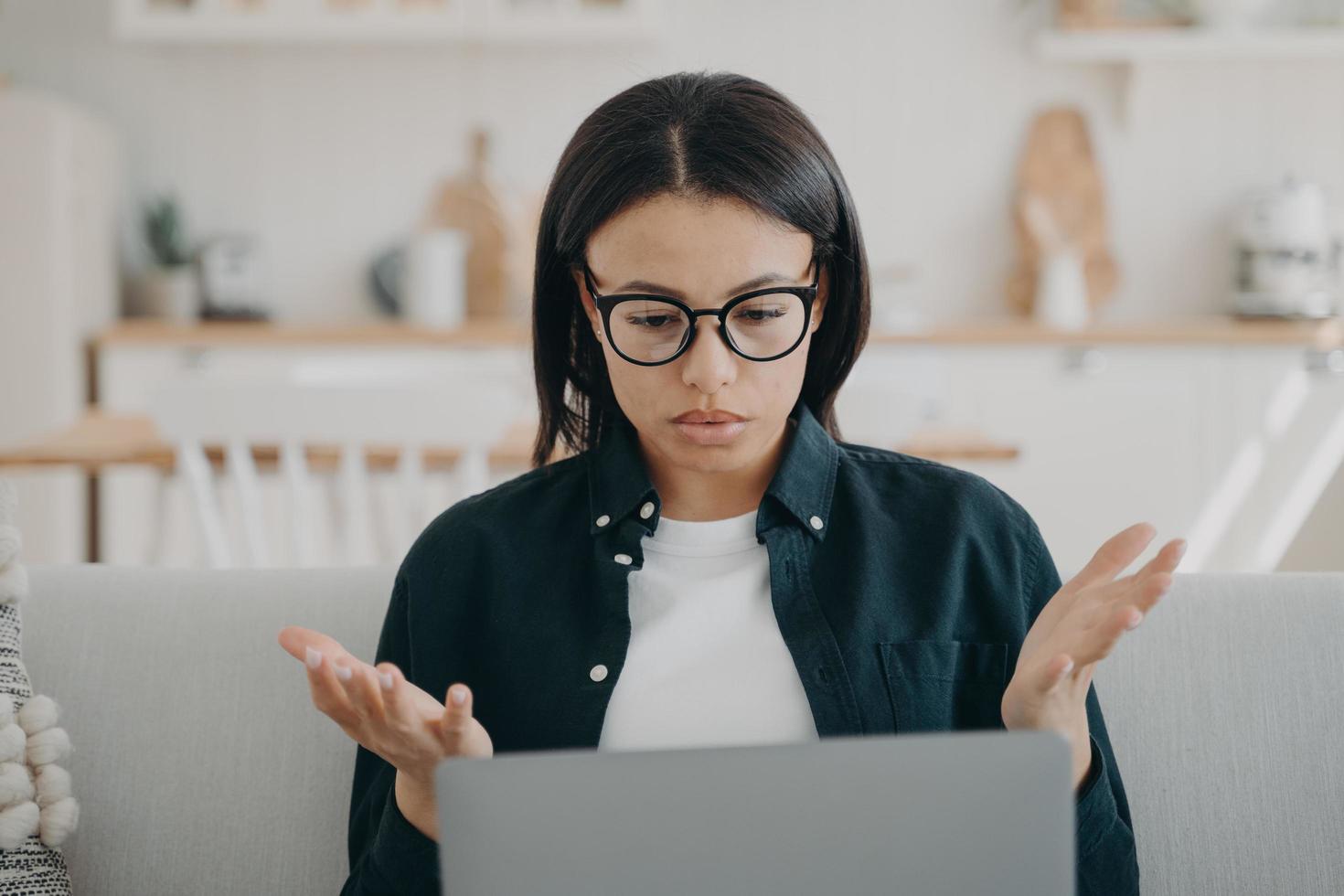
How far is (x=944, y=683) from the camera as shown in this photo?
1048 mm

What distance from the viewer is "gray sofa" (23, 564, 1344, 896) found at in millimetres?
1148

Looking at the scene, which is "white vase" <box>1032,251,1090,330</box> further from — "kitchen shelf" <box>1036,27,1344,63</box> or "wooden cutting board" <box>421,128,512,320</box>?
"wooden cutting board" <box>421,128,512,320</box>

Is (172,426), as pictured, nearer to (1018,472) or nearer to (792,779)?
(792,779)

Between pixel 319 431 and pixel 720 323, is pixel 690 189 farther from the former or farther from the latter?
pixel 319 431

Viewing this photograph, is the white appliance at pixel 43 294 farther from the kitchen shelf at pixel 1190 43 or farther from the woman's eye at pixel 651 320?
the woman's eye at pixel 651 320

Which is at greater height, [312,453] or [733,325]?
[733,325]

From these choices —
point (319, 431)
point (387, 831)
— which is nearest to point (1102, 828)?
point (387, 831)

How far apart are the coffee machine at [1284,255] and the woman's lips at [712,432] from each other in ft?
9.81

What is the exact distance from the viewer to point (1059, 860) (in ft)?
2.21

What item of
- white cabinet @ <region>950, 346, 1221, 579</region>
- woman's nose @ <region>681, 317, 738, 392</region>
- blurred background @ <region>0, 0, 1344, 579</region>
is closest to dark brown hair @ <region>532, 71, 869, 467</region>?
woman's nose @ <region>681, 317, 738, 392</region>

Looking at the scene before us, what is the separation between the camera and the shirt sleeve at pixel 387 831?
953mm

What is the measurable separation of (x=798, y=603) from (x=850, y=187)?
8.28 feet

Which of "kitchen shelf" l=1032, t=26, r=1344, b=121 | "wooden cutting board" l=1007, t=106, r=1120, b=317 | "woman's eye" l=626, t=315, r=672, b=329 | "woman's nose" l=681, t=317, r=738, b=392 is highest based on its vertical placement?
"kitchen shelf" l=1032, t=26, r=1344, b=121

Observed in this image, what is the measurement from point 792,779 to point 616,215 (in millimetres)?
521
